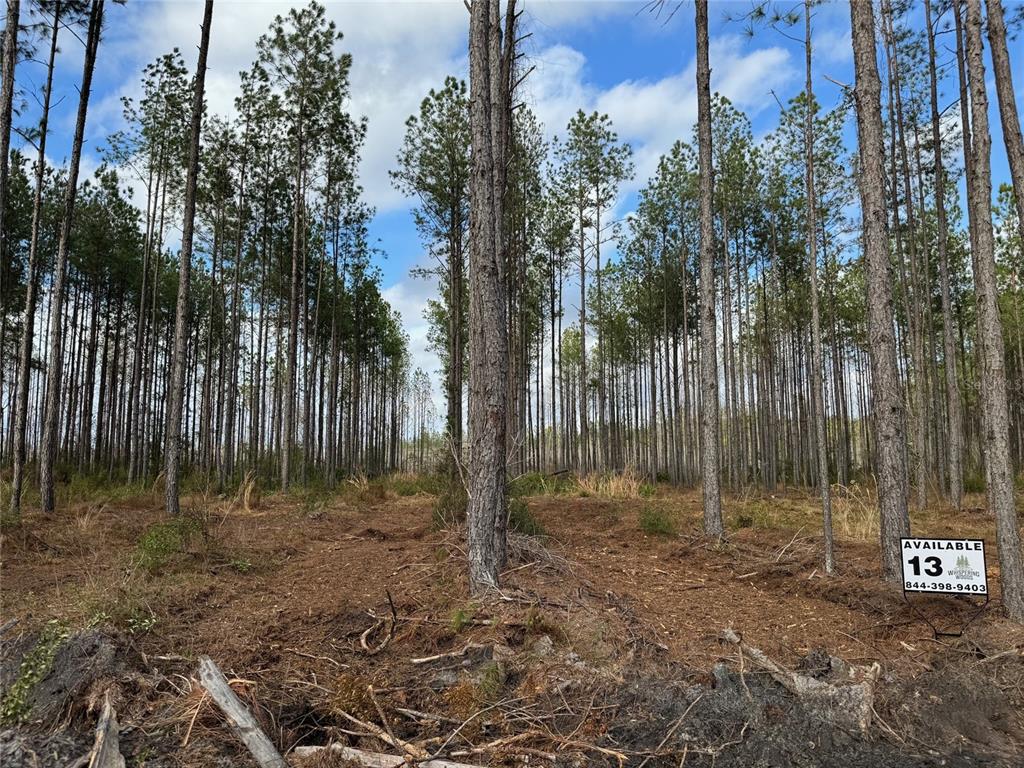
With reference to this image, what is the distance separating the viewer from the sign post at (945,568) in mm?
4617

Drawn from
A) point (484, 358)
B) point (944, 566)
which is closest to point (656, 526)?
point (944, 566)

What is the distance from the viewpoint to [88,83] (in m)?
10.4

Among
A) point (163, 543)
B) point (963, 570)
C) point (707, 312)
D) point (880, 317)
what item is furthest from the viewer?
point (707, 312)

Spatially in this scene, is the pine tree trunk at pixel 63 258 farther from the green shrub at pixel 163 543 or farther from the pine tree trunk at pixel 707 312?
the pine tree trunk at pixel 707 312

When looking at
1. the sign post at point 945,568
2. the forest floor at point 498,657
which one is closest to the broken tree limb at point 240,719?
the forest floor at point 498,657

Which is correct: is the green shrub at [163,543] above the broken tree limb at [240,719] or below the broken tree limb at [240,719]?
above

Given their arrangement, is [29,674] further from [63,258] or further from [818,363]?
[63,258]

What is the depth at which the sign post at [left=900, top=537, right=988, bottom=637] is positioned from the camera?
15.1ft

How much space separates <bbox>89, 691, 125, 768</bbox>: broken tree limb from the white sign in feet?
17.5

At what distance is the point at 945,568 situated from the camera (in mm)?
4738

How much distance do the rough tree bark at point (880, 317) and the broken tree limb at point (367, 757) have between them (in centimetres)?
470

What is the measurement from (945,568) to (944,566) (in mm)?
16

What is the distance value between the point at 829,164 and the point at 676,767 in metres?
15.6

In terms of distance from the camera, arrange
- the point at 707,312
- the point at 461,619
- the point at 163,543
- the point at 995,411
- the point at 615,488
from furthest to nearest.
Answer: the point at 615,488 < the point at 707,312 < the point at 163,543 < the point at 995,411 < the point at 461,619
